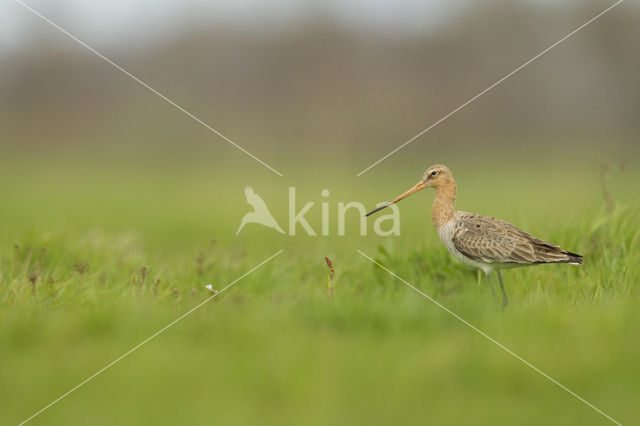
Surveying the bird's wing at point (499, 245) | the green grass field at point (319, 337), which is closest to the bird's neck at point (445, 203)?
the bird's wing at point (499, 245)

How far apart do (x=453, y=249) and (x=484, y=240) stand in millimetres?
294

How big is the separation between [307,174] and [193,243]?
10.4m

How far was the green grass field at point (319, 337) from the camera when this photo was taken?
2951 mm

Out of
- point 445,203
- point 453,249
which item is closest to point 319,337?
point 453,249

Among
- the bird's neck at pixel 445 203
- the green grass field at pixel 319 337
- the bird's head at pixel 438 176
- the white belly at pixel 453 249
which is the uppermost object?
the bird's head at pixel 438 176

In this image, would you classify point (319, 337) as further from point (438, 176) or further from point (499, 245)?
point (438, 176)

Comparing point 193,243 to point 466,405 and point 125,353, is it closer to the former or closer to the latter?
point 125,353

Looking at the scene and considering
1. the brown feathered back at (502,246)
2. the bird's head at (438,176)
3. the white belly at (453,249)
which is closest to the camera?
the brown feathered back at (502,246)

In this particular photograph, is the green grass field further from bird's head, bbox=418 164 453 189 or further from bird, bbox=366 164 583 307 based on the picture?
bird's head, bbox=418 164 453 189

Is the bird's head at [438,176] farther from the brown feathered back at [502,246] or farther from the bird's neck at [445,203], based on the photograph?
the brown feathered back at [502,246]

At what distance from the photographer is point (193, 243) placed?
9.41 m

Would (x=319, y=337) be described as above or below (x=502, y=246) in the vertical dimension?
below

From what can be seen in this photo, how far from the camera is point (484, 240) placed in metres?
4.35

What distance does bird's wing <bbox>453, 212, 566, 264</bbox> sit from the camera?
4.27 m
